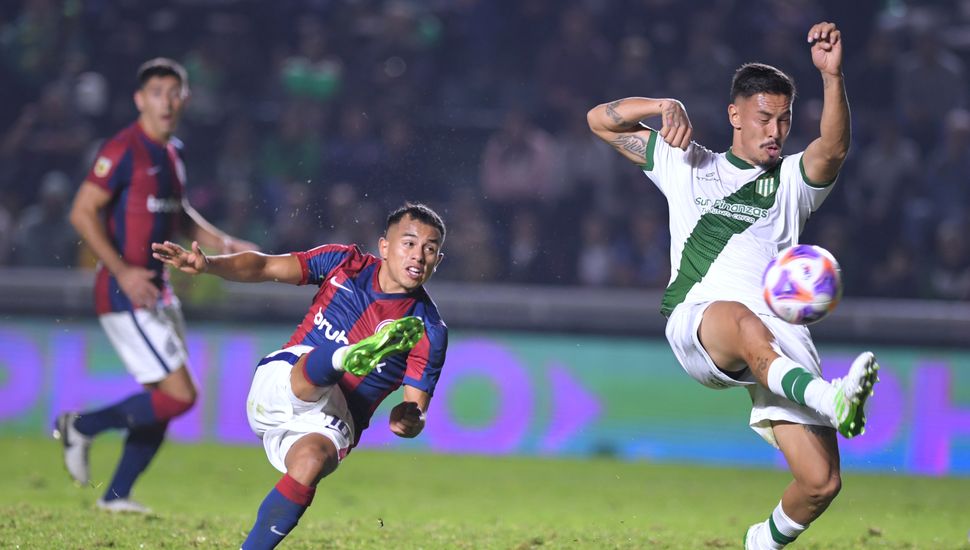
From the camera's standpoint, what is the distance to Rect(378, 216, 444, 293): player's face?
5.01m

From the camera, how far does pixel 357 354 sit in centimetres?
450

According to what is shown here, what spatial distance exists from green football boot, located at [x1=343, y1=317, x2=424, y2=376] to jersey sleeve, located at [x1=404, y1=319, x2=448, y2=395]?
15.9 inches

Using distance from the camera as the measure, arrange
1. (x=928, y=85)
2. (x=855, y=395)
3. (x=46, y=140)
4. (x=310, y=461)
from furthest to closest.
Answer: (x=928, y=85) → (x=46, y=140) → (x=310, y=461) → (x=855, y=395)

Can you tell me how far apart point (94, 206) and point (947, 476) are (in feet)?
21.8

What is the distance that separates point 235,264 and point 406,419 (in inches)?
36.4

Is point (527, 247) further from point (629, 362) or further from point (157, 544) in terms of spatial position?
point (157, 544)

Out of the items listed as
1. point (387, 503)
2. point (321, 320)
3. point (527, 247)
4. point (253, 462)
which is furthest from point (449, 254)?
point (321, 320)

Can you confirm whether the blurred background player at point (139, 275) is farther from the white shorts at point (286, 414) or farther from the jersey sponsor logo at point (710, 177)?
the jersey sponsor logo at point (710, 177)

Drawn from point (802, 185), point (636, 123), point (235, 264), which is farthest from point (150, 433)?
point (802, 185)

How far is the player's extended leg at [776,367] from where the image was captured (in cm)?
421

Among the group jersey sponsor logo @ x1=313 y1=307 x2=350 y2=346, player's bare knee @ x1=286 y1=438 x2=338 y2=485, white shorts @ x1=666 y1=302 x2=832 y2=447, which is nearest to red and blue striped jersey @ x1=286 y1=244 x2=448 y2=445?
jersey sponsor logo @ x1=313 y1=307 x2=350 y2=346

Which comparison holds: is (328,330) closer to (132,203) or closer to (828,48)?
(828,48)

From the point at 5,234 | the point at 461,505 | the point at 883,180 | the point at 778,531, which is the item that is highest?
the point at 883,180

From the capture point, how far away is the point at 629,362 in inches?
401
